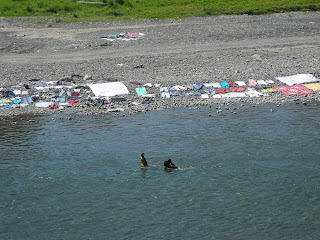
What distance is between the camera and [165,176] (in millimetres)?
20594

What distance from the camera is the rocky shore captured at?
2891 cm

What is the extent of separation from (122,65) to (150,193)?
16225mm

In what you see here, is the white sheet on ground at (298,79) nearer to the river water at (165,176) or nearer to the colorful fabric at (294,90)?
the colorful fabric at (294,90)

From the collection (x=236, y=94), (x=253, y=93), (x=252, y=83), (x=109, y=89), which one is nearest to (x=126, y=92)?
(x=109, y=89)

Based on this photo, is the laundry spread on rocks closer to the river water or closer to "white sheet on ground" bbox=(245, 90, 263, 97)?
"white sheet on ground" bbox=(245, 90, 263, 97)

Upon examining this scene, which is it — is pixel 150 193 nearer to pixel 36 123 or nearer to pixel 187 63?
pixel 36 123

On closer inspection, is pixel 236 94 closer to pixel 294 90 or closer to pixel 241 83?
pixel 241 83

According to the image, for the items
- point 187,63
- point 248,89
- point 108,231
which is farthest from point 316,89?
point 108,231

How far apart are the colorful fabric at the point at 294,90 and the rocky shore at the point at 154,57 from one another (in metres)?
0.40

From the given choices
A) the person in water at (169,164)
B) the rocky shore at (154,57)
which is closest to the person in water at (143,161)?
the person in water at (169,164)

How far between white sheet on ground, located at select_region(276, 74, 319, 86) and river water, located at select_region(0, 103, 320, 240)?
358cm

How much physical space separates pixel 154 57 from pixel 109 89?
7.11 metres

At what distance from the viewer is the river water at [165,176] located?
1747 cm

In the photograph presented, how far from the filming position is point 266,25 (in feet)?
143
